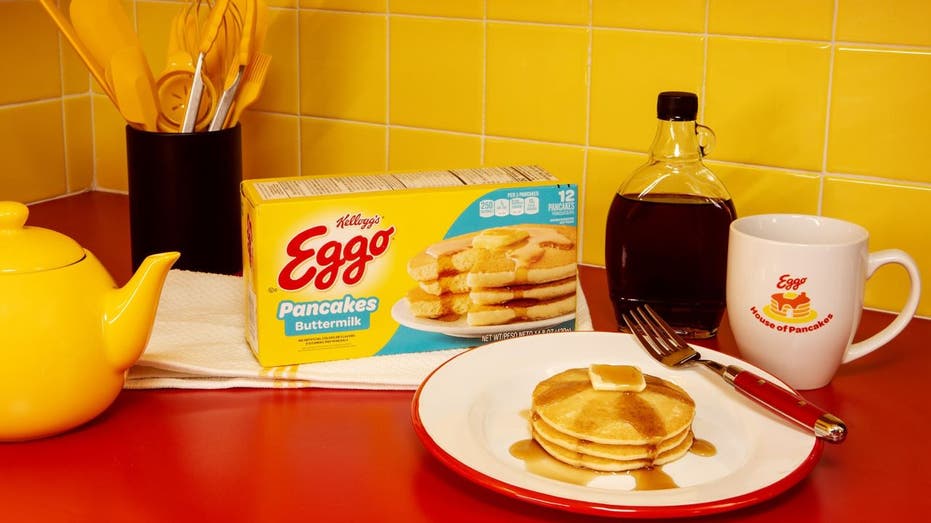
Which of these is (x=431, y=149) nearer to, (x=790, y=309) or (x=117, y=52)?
(x=117, y=52)

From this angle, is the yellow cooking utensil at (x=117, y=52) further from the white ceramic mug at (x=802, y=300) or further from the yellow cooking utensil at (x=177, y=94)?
the white ceramic mug at (x=802, y=300)

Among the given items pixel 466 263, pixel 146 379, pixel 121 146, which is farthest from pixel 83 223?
pixel 466 263

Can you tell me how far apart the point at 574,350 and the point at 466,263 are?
118mm

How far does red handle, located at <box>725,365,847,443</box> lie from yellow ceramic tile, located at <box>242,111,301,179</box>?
71cm

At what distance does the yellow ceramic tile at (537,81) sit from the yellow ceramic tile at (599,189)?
0.03 meters

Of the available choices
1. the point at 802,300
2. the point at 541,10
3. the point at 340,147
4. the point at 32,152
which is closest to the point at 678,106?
the point at 802,300

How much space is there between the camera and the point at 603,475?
0.75 meters

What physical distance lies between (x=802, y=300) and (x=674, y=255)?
0.48 feet

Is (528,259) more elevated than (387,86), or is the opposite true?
(387,86)

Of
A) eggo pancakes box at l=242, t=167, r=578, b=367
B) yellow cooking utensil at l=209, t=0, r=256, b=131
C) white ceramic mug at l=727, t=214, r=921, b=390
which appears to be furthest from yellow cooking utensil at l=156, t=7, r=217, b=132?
white ceramic mug at l=727, t=214, r=921, b=390

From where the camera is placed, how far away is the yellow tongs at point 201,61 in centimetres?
109

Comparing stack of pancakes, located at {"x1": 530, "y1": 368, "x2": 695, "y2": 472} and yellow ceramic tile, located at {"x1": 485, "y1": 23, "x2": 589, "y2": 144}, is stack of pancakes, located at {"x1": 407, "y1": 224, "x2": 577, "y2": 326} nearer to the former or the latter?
stack of pancakes, located at {"x1": 530, "y1": 368, "x2": 695, "y2": 472}

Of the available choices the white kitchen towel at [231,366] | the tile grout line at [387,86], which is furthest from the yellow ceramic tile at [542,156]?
the white kitchen towel at [231,366]

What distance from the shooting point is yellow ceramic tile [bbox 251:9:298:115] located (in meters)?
1.34
